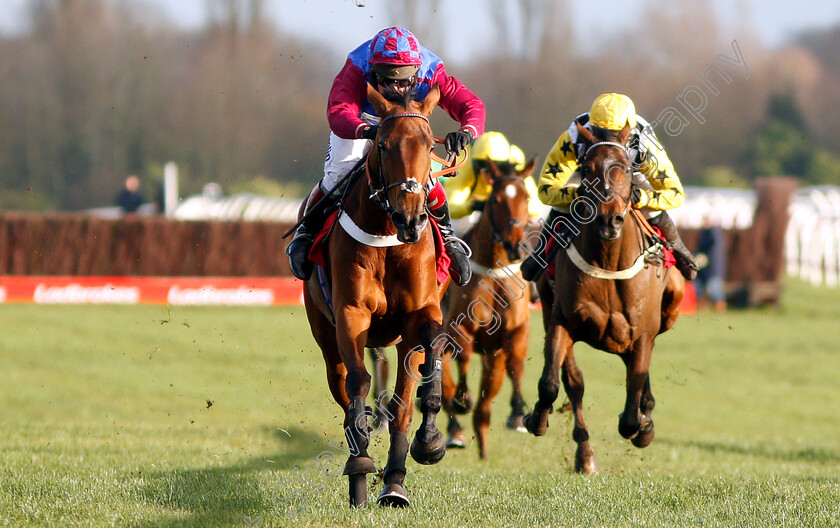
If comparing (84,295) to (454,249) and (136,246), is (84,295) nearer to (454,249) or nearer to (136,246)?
(136,246)

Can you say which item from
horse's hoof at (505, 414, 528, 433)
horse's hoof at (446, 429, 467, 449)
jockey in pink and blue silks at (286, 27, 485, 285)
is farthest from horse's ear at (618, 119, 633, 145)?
horse's hoof at (505, 414, 528, 433)

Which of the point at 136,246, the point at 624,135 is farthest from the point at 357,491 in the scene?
the point at 136,246

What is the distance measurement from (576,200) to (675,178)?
2.77 ft

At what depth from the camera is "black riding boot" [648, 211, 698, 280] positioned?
679cm

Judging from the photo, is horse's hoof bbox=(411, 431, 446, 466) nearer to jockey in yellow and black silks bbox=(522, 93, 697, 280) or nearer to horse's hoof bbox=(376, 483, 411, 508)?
horse's hoof bbox=(376, 483, 411, 508)

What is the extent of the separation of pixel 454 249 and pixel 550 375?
1.24 m

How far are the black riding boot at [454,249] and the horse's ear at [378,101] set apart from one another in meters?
0.84

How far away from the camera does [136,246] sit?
1908 cm

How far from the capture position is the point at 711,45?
2934 cm

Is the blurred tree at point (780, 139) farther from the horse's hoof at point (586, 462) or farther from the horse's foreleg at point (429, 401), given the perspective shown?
the horse's foreleg at point (429, 401)

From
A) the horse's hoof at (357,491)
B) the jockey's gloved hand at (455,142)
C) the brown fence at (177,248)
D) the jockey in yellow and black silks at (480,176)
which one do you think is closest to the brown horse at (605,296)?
the jockey's gloved hand at (455,142)

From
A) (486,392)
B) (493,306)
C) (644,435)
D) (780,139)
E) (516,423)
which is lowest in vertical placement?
(780,139)

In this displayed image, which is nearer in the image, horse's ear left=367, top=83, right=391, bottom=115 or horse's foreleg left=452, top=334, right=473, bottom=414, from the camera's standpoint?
horse's ear left=367, top=83, right=391, bottom=115

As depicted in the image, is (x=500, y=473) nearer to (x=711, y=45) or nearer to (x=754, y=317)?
(x=754, y=317)
